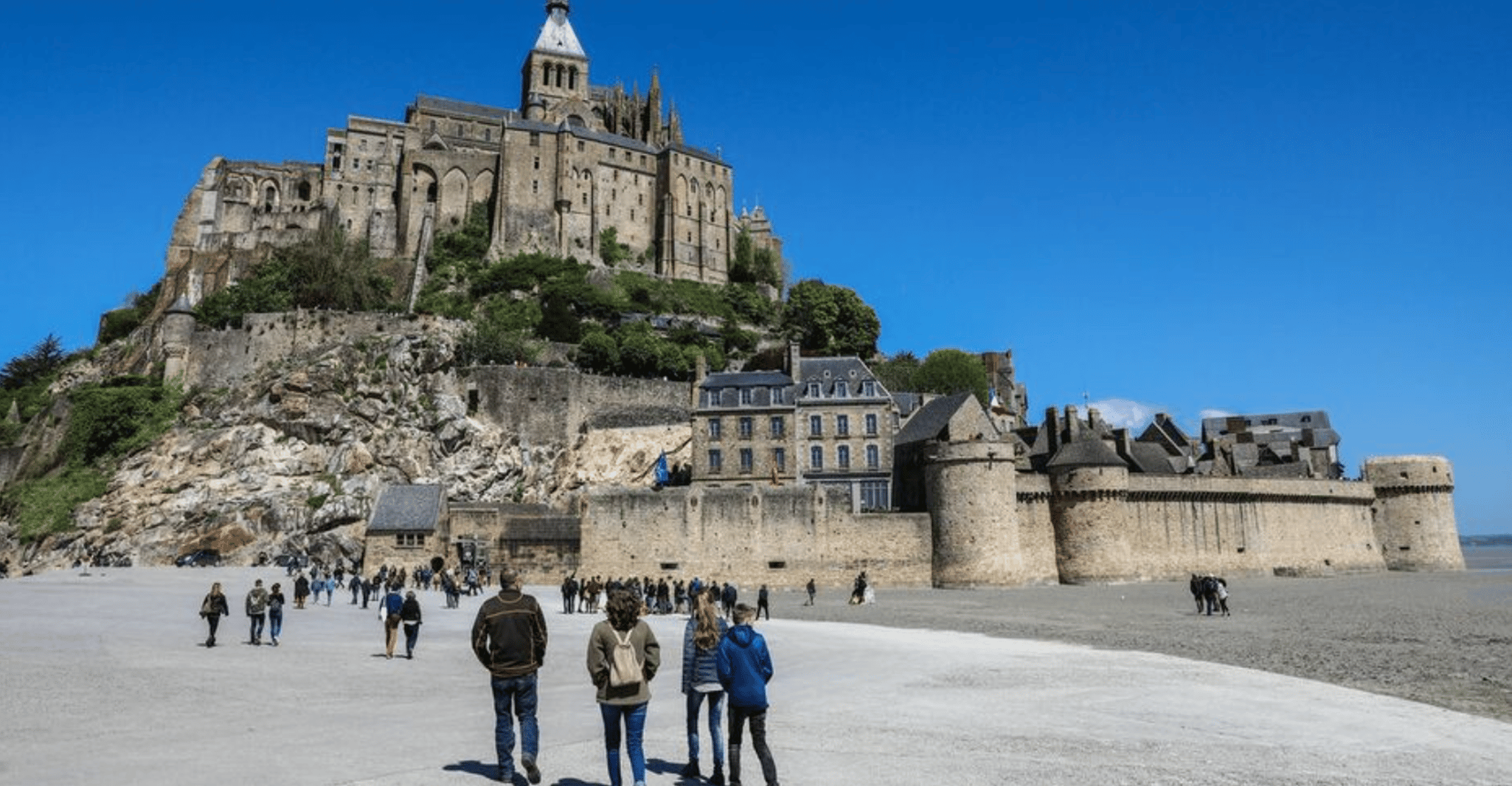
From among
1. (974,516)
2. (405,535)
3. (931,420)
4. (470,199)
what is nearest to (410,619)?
(405,535)

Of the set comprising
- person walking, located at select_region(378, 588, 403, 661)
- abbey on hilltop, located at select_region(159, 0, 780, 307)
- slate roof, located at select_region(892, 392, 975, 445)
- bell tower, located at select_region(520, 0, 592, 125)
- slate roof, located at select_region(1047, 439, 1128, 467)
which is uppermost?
bell tower, located at select_region(520, 0, 592, 125)

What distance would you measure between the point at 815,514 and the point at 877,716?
29.5 metres

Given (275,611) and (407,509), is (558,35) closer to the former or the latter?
(407,509)

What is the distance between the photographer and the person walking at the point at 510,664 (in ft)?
26.1

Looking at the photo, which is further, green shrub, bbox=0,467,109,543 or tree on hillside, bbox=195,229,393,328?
tree on hillside, bbox=195,229,393,328

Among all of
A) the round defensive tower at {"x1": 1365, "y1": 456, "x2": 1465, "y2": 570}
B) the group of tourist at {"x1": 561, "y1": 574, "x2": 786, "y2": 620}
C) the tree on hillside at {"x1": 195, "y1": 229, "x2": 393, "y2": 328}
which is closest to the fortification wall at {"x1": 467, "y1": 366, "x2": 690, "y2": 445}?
the tree on hillside at {"x1": 195, "y1": 229, "x2": 393, "y2": 328}

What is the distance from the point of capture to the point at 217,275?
69.7 meters

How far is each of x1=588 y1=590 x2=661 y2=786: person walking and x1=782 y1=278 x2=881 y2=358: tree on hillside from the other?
6072 centimetres

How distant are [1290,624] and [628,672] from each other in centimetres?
2382

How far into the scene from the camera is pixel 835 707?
12.2 meters

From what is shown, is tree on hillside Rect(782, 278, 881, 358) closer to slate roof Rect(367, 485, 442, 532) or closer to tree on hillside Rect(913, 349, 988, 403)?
tree on hillside Rect(913, 349, 988, 403)

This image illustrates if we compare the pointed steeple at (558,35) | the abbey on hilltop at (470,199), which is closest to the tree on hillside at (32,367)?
the abbey on hilltop at (470,199)

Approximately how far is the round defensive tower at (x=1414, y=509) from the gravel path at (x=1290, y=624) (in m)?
11.2

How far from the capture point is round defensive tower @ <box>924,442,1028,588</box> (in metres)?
40.8
